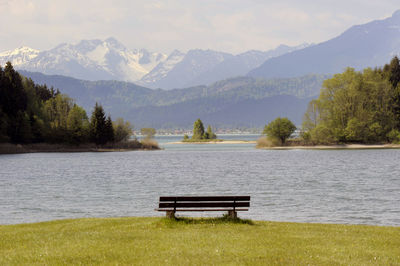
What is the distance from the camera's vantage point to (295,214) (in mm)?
38062

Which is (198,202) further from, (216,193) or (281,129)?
(281,129)

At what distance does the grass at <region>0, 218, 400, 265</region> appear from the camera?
59.4 feet

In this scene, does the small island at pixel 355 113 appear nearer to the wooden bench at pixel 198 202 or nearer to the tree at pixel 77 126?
the tree at pixel 77 126

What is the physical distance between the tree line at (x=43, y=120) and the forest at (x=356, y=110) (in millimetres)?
68578

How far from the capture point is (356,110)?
166250mm

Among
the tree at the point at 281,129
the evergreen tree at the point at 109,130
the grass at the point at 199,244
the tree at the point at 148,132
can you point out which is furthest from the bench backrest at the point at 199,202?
the tree at the point at 148,132

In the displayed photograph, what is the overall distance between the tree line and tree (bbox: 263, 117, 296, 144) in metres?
51.5

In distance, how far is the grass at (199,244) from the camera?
1811 centimetres

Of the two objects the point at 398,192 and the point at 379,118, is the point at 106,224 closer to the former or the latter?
the point at 398,192

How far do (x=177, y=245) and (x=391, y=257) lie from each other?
26.9 feet

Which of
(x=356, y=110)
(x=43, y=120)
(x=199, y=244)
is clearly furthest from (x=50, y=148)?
(x=199, y=244)

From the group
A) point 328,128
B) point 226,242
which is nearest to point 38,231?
point 226,242

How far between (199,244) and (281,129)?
160086mm

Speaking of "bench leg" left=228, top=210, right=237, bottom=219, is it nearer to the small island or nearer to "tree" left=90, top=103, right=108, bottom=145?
"tree" left=90, top=103, right=108, bottom=145
